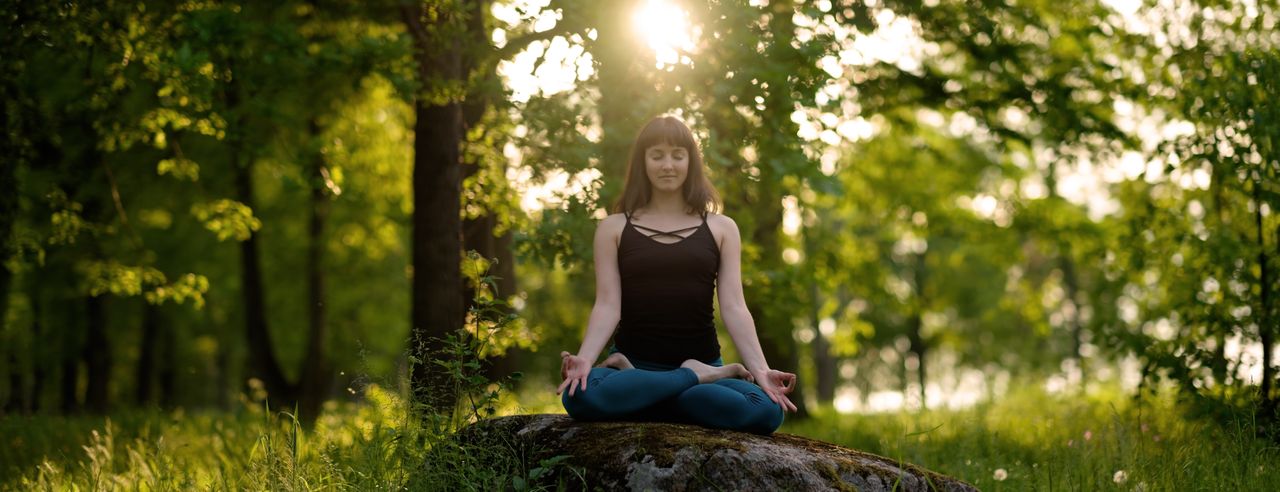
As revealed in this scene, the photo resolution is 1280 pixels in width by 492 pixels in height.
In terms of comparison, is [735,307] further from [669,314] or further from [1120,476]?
[1120,476]

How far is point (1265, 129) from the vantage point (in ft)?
21.7

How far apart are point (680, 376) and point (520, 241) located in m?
2.96

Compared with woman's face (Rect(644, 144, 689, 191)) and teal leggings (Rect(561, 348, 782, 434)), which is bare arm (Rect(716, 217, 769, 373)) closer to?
teal leggings (Rect(561, 348, 782, 434))

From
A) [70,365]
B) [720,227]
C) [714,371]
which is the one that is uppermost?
[720,227]

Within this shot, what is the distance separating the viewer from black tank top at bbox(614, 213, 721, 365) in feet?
17.7

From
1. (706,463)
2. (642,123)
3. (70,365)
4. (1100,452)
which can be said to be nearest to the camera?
(706,463)

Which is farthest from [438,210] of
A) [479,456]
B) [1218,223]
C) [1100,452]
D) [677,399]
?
[1218,223]

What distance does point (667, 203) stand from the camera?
5.58 meters

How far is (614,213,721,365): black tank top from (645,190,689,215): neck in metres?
0.15

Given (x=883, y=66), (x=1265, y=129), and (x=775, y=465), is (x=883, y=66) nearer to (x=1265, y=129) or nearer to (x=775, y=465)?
(x=1265, y=129)

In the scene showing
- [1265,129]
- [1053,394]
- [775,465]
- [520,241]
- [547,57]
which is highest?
[547,57]

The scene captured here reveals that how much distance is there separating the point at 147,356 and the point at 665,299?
20.6 meters

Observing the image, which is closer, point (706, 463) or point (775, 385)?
point (706, 463)

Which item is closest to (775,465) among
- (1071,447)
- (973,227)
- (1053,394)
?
(1071,447)
